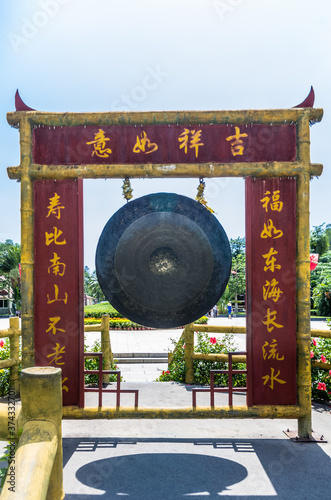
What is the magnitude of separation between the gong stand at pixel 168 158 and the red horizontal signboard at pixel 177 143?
0.01 m

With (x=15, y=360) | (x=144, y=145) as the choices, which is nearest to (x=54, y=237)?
(x=144, y=145)

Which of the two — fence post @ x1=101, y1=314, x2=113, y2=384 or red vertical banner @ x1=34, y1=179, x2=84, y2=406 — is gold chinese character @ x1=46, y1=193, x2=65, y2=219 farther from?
fence post @ x1=101, y1=314, x2=113, y2=384

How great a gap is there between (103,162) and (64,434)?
3.12 m

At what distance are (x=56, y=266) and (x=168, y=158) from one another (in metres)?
1.69

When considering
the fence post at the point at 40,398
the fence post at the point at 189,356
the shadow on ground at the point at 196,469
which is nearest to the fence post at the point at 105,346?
the fence post at the point at 189,356

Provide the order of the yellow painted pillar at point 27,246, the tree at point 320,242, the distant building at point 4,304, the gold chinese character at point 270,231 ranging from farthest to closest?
the distant building at point 4,304 → the tree at point 320,242 → the gold chinese character at point 270,231 → the yellow painted pillar at point 27,246

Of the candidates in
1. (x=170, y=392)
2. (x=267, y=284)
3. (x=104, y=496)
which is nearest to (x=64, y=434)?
(x=104, y=496)

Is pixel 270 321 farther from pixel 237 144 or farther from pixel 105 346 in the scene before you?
pixel 105 346

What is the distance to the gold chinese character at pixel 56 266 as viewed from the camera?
4297 mm

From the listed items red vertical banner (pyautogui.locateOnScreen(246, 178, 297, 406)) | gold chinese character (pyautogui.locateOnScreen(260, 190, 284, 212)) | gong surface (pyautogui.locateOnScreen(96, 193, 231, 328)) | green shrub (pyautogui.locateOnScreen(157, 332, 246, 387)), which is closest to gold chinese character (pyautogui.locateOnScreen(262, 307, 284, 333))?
red vertical banner (pyautogui.locateOnScreen(246, 178, 297, 406))

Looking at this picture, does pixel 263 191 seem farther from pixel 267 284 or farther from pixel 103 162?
pixel 103 162

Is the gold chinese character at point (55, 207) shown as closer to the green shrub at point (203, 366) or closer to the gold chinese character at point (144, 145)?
the gold chinese character at point (144, 145)

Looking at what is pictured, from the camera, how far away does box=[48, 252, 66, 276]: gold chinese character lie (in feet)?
14.1

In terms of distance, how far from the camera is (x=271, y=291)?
14.1ft
